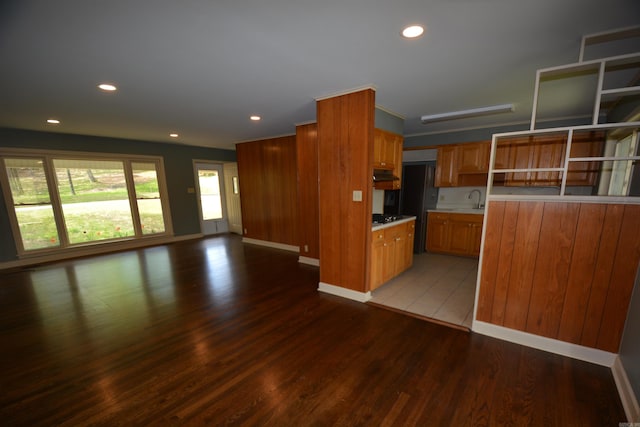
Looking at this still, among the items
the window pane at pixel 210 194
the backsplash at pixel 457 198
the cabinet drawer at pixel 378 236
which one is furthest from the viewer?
the window pane at pixel 210 194

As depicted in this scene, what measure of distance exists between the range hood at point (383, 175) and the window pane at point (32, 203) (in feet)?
21.5

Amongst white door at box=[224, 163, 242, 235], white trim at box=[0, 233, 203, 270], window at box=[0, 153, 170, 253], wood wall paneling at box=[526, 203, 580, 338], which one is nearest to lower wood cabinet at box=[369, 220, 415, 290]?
wood wall paneling at box=[526, 203, 580, 338]

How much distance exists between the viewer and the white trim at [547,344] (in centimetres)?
194

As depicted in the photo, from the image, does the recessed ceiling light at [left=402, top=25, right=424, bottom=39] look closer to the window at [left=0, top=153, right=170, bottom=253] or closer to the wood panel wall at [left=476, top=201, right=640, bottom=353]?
the wood panel wall at [left=476, top=201, right=640, bottom=353]

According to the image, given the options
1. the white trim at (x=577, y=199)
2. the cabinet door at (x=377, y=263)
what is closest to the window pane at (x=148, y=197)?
the cabinet door at (x=377, y=263)

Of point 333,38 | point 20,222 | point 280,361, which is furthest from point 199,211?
point 333,38

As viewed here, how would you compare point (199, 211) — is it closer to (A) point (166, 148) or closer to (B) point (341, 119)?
(A) point (166, 148)

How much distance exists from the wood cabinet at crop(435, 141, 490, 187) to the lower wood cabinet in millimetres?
→ 1801

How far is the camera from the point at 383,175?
3535mm

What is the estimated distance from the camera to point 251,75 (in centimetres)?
236

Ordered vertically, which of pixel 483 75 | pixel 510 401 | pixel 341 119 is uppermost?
pixel 483 75

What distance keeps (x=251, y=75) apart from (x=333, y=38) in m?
0.99

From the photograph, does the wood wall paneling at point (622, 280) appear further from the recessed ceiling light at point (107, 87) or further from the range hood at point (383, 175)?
the recessed ceiling light at point (107, 87)

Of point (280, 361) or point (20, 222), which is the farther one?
point (20, 222)
